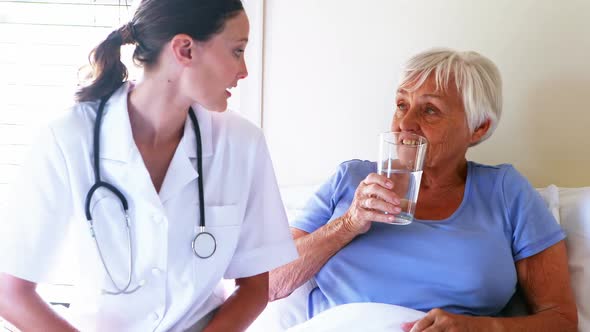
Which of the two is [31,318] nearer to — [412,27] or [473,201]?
[473,201]

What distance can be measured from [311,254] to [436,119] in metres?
0.47

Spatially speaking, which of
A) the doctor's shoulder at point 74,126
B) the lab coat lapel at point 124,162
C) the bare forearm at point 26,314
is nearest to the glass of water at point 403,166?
the lab coat lapel at point 124,162

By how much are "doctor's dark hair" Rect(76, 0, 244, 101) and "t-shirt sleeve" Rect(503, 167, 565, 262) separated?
33.8 inches

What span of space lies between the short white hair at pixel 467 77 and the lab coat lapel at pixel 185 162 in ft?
1.97

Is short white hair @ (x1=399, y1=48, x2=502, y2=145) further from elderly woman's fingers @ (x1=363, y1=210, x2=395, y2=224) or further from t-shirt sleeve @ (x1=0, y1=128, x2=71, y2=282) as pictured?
t-shirt sleeve @ (x1=0, y1=128, x2=71, y2=282)

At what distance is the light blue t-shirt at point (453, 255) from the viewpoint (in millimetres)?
1616

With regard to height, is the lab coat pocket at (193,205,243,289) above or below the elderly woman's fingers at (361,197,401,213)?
below

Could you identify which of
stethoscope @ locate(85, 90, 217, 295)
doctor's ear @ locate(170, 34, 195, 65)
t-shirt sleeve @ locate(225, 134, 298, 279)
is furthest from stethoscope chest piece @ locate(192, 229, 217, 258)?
doctor's ear @ locate(170, 34, 195, 65)

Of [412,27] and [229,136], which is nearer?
[229,136]

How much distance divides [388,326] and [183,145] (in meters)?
0.59

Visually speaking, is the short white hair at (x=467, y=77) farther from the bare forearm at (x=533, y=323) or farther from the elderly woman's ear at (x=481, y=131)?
the bare forearm at (x=533, y=323)

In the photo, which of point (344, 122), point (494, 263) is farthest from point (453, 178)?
point (344, 122)

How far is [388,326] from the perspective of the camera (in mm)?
1459

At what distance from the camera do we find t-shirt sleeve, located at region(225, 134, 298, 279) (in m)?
1.48
